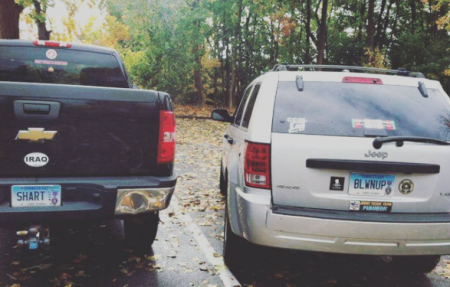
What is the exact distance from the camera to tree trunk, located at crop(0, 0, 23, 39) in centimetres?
1361

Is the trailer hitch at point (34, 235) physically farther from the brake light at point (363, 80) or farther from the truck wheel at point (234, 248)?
the brake light at point (363, 80)

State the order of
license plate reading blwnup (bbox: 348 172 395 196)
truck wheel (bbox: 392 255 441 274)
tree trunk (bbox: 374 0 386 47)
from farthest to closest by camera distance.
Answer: tree trunk (bbox: 374 0 386 47)
truck wheel (bbox: 392 255 441 274)
license plate reading blwnup (bbox: 348 172 395 196)

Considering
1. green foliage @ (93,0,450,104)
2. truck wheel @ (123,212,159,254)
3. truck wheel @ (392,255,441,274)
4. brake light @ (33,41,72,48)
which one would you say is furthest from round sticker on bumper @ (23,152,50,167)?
green foliage @ (93,0,450,104)

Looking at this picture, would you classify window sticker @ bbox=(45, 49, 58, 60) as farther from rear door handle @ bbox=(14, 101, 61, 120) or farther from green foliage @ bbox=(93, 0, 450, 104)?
green foliage @ bbox=(93, 0, 450, 104)

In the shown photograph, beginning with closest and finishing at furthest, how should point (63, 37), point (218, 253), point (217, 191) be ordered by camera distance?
1. point (218, 253)
2. point (217, 191)
3. point (63, 37)

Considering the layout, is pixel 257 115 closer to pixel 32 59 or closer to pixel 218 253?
pixel 218 253

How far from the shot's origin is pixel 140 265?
396 centimetres

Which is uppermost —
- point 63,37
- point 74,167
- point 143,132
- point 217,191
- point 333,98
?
point 63,37

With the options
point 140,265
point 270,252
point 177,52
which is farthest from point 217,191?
point 177,52

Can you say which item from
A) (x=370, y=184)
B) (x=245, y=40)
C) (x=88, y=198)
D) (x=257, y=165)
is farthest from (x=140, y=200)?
(x=245, y=40)

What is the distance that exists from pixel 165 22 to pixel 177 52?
1.84m

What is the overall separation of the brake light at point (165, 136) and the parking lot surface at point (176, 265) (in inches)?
47.0

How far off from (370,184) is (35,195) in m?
2.60

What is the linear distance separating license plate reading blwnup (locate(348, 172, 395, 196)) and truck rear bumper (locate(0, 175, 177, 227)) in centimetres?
150
